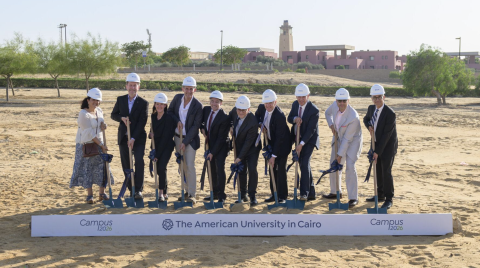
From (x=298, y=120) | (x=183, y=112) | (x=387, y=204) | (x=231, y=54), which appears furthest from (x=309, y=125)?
(x=231, y=54)

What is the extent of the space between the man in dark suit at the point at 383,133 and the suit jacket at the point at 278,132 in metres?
1.31

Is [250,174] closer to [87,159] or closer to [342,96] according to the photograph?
[342,96]

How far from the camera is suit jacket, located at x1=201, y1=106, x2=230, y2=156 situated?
7.45m

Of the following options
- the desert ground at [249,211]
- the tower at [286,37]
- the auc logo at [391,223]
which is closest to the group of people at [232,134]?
the desert ground at [249,211]

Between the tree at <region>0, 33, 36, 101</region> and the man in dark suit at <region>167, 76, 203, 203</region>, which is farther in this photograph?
the tree at <region>0, 33, 36, 101</region>

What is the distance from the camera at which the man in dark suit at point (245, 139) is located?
23.6 ft

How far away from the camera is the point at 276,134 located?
7500mm

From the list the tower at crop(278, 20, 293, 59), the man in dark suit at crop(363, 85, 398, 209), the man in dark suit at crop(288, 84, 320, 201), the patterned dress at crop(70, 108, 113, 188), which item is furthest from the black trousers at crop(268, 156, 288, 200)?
the tower at crop(278, 20, 293, 59)

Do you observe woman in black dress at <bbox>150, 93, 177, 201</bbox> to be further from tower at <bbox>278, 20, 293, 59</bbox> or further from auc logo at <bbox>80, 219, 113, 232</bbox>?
tower at <bbox>278, 20, 293, 59</bbox>

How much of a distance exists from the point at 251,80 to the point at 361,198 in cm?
3712

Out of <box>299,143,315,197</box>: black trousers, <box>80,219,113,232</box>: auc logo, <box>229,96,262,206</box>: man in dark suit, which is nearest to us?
<box>80,219,113,232</box>: auc logo

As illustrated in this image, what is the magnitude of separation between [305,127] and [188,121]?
6.07 ft

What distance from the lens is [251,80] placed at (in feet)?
148

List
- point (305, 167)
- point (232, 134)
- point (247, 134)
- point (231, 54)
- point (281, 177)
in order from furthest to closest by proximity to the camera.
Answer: point (231, 54) → point (281, 177) → point (305, 167) → point (232, 134) → point (247, 134)
